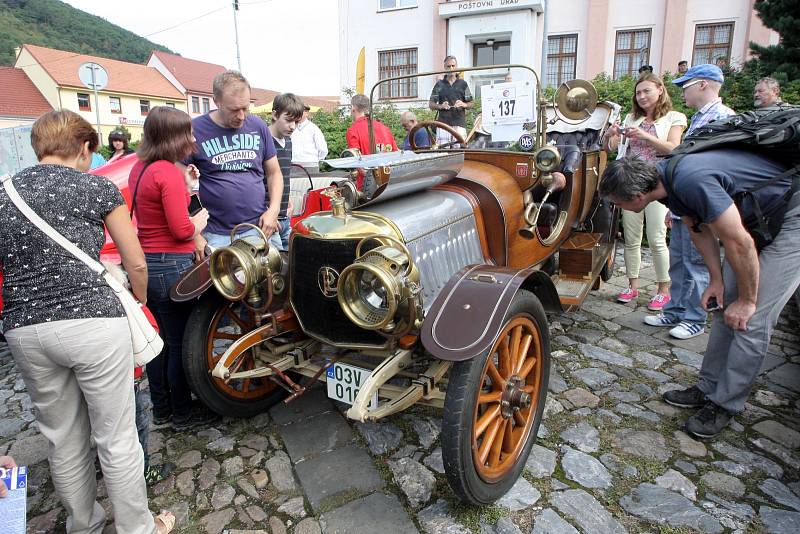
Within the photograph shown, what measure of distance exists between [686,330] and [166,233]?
12.7ft

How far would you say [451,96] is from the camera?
24.1 feet

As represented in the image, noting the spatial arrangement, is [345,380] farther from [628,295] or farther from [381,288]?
[628,295]

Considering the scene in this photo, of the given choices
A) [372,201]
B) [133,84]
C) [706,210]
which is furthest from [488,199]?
[133,84]

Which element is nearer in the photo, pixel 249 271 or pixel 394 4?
pixel 249 271

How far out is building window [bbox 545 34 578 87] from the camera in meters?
21.4

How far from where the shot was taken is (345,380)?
2.43m

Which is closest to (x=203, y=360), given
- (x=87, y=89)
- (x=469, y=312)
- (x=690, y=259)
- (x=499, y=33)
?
(x=469, y=312)

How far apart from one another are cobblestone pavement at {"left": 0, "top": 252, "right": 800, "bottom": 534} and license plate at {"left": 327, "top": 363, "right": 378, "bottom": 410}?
17.2 inches

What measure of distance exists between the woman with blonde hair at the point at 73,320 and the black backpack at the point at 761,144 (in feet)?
8.48

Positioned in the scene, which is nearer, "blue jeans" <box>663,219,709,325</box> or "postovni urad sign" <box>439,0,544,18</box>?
"blue jeans" <box>663,219,709,325</box>

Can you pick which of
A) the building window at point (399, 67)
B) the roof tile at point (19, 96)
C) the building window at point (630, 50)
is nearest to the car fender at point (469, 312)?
the building window at point (630, 50)

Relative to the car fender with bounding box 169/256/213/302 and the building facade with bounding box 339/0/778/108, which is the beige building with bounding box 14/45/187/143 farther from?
the car fender with bounding box 169/256/213/302

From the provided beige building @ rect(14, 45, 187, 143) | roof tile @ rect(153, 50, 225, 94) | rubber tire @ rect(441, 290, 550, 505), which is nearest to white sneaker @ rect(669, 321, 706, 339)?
rubber tire @ rect(441, 290, 550, 505)

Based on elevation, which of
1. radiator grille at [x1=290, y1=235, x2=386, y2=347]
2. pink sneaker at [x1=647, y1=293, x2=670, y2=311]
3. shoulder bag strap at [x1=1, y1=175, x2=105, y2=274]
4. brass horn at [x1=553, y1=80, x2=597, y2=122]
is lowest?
pink sneaker at [x1=647, y1=293, x2=670, y2=311]
